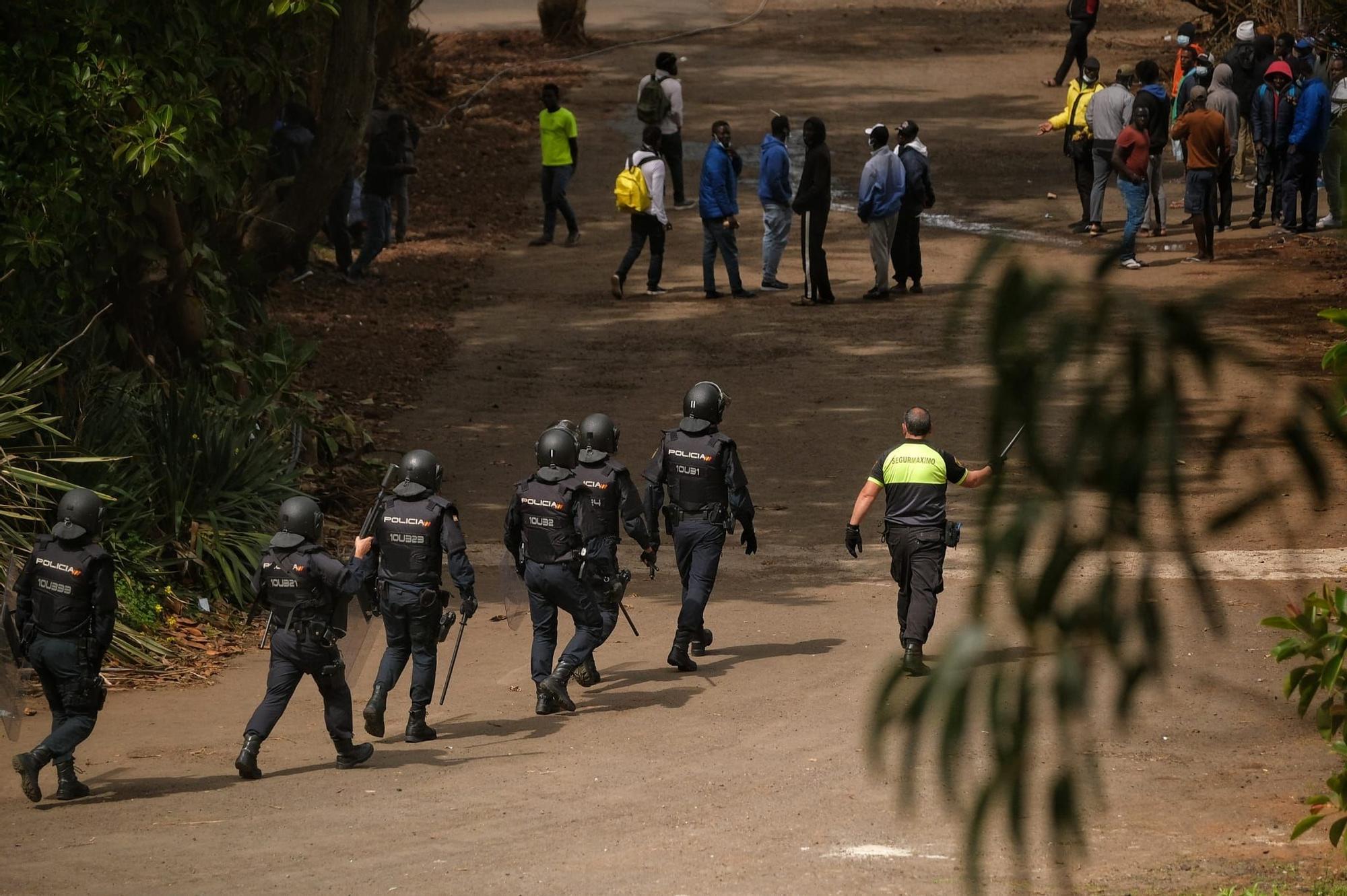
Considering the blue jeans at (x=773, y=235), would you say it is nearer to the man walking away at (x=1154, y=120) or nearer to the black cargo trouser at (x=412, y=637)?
the man walking away at (x=1154, y=120)

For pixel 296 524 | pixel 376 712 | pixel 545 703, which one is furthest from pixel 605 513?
pixel 296 524

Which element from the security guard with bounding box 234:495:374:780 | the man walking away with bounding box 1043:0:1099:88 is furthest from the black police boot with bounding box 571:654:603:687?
the man walking away with bounding box 1043:0:1099:88

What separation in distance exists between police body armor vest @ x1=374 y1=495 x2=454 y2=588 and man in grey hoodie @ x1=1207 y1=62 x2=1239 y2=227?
1430cm

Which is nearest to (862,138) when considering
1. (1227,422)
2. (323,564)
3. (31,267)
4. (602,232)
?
(602,232)

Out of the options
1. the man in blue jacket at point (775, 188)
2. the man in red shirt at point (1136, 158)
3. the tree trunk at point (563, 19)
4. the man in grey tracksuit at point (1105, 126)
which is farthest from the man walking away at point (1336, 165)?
the tree trunk at point (563, 19)

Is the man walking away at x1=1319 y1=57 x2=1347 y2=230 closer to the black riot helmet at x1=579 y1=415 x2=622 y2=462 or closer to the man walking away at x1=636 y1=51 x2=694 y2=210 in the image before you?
the black riot helmet at x1=579 y1=415 x2=622 y2=462

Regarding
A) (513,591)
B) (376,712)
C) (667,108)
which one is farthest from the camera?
(667,108)

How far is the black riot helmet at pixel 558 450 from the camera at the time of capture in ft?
34.1

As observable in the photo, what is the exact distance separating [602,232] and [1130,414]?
21.6 metres

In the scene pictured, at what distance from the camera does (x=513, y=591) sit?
1093 centimetres

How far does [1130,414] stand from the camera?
2.27 metres

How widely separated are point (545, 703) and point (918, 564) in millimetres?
2444

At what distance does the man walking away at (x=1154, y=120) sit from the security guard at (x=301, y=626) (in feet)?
44.3

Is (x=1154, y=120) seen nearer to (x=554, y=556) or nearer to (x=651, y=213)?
(x=651, y=213)
